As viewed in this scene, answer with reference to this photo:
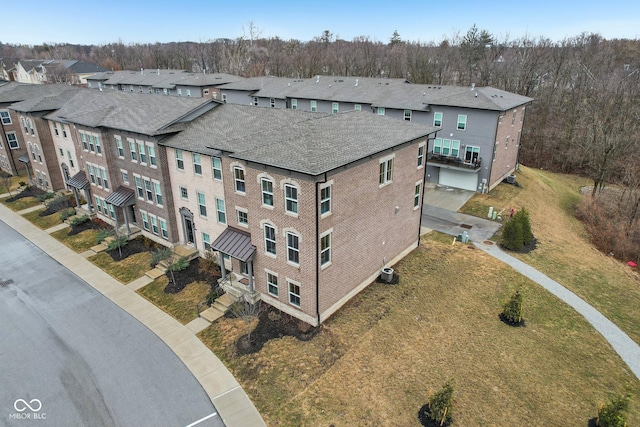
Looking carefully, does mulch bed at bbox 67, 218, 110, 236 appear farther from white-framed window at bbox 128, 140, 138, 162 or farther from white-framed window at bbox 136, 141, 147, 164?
white-framed window at bbox 136, 141, 147, 164

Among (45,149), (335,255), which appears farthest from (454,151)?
(45,149)

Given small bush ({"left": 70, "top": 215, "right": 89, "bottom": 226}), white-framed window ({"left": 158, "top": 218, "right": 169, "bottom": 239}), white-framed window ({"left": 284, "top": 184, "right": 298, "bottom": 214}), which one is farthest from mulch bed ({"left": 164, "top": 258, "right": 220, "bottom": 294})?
small bush ({"left": 70, "top": 215, "right": 89, "bottom": 226})

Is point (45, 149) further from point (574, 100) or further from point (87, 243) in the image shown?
point (574, 100)

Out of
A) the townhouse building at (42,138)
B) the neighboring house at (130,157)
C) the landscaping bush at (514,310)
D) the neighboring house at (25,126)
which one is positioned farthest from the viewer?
the neighboring house at (25,126)

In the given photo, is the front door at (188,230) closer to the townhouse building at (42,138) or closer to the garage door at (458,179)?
the townhouse building at (42,138)

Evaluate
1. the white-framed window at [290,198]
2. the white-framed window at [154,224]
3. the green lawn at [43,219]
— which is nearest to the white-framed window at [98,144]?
the white-framed window at [154,224]
